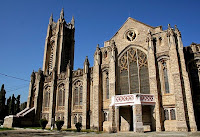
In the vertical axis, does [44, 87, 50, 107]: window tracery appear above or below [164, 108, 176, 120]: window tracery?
above

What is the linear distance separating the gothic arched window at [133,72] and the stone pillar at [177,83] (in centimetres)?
361

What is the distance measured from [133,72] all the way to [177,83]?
6270mm

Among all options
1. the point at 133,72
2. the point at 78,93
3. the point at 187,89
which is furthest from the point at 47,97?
the point at 187,89

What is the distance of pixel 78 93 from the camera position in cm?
2955

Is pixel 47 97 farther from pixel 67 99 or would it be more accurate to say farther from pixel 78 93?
pixel 78 93

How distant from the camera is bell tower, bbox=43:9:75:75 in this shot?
129ft

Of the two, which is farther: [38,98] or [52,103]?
[38,98]

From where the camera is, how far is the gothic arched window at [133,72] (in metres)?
23.1

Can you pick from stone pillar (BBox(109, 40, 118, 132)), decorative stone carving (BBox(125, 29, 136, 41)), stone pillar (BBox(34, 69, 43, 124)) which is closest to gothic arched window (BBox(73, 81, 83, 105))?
stone pillar (BBox(109, 40, 118, 132))

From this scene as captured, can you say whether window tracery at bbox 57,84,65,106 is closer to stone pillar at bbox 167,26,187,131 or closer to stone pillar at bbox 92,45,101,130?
stone pillar at bbox 92,45,101,130

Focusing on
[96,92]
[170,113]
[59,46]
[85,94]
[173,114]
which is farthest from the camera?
[59,46]

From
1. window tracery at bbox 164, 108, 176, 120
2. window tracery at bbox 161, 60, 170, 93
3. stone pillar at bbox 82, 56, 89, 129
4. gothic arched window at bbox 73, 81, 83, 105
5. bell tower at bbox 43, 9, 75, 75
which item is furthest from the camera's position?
bell tower at bbox 43, 9, 75, 75

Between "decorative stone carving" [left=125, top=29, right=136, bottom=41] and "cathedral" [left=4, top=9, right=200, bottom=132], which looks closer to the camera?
"cathedral" [left=4, top=9, right=200, bottom=132]

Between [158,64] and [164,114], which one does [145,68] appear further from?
[164,114]
